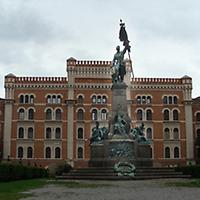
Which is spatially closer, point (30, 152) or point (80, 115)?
point (30, 152)

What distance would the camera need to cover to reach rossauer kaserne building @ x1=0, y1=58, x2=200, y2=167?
59500 millimetres

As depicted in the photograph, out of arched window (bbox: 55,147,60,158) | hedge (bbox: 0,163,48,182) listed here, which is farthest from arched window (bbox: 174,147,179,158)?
hedge (bbox: 0,163,48,182)

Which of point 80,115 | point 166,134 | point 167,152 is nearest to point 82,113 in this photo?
point 80,115

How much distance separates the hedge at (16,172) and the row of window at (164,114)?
30.5 meters

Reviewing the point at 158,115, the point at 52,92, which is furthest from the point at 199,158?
the point at 52,92

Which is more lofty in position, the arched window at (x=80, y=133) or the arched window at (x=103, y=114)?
the arched window at (x=103, y=114)

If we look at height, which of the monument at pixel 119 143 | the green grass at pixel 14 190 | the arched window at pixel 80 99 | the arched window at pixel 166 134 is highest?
the arched window at pixel 80 99

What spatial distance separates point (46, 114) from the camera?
6084cm

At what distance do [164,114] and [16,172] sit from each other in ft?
123

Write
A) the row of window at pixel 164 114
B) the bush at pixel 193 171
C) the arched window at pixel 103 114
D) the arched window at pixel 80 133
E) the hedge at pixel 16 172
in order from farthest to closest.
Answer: the row of window at pixel 164 114 → the arched window at pixel 103 114 → the arched window at pixel 80 133 → the bush at pixel 193 171 → the hedge at pixel 16 172

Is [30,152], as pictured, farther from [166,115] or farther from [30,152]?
[166,115]

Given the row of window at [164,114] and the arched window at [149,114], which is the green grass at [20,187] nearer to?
the row of window at [164,114]

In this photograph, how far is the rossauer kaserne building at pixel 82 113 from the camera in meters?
59.5

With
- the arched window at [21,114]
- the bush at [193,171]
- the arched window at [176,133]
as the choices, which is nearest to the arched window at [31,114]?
the arched window at [21,114]
